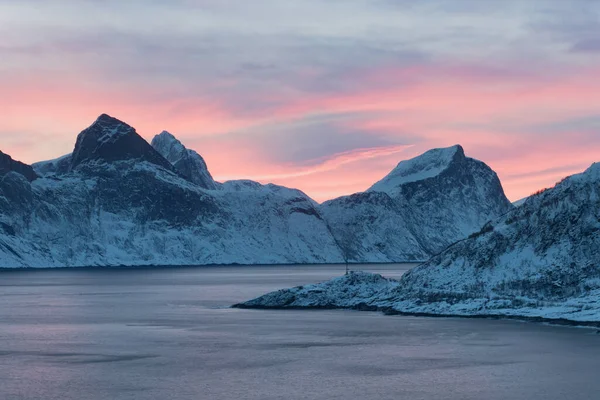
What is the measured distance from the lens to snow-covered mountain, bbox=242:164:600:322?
89938mm

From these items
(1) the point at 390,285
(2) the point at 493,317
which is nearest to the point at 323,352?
(2) the point at 493,317

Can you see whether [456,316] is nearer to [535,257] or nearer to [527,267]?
[527,267]

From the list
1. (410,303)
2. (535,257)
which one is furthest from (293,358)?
(535,257)

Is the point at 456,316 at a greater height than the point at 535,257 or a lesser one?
lesser

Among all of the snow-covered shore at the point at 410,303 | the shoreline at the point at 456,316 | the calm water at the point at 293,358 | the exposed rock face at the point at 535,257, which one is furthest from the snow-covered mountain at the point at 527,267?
the calm water at the point at 293,358

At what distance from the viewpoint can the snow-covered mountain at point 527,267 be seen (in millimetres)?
89938

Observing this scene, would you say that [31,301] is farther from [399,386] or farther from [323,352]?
[399,386]

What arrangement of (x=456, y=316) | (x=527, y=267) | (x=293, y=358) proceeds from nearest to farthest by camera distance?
1. (x=293, y=358)
2. (x=456, y=316)
3. (x=527, y=267)

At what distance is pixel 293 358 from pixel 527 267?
124ft

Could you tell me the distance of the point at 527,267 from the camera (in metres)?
94.3

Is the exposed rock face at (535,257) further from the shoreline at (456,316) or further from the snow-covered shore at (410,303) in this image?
the shoreline at (456,316)

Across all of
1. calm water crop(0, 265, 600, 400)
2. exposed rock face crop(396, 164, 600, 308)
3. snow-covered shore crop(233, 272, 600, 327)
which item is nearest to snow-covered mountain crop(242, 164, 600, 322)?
exposed rock face crop(396, 164, 600, 308)

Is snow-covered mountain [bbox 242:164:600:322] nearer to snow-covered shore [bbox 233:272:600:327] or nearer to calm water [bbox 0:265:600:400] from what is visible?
snow-covered shore [bbox 233:272:600:327]

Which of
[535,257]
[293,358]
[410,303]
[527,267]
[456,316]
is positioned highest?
[535,257]
